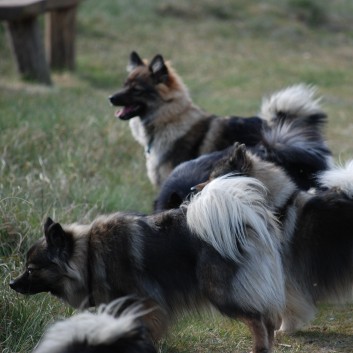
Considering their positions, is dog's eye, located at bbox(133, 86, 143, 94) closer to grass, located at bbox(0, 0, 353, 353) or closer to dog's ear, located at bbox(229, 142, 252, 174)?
grass, located at bbox(0, 0, 353, 353)

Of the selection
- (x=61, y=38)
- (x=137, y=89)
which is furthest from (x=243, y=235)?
(x=61, y=38)

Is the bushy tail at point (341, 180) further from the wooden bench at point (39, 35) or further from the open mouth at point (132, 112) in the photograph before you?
the wooden bench at point (39, 35)

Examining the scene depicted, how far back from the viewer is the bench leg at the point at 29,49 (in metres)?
12.9

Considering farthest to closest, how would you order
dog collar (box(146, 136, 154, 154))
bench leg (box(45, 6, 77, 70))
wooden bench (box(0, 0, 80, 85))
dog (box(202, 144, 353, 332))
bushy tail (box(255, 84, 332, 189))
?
1. bench leg (box(45, 6, 77, 70))
2. wooden bench (box(0, 0, 80, 85))
3. dog collar (box(146, 136, 154, 154))
4. bushy tail (box(255, 84, 332, 189))
5. dog (box(202, 144, 353, 332))

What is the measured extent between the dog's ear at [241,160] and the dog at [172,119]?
5.73ft

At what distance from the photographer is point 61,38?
50.2 feet

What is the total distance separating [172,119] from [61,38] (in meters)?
8.00

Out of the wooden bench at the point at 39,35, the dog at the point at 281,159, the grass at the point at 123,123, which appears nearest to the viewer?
the grass at the point at 123,123

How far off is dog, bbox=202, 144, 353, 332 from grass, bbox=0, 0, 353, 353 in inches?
13.6

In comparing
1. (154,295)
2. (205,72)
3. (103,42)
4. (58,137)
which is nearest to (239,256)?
(154,295)

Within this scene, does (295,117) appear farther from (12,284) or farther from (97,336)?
(97,336)

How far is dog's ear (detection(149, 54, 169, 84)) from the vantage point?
796cm

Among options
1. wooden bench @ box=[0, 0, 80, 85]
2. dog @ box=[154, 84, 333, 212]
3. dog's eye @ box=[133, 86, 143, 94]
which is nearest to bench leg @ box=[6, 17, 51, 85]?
wooden bench @ box=[0, 0, 80, 85]

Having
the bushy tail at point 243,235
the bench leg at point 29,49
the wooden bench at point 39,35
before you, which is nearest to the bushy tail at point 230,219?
the bushy tail at point 243,235
